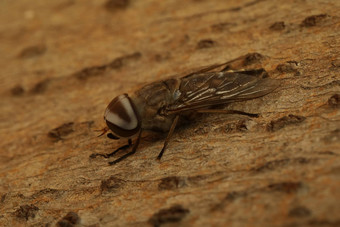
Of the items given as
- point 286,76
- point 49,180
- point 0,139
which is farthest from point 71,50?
point 286,76

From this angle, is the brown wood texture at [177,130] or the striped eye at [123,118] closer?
the brown wood texture at [177,130]

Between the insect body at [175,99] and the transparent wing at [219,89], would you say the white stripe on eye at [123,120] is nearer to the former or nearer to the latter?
the insect body at [175,99]

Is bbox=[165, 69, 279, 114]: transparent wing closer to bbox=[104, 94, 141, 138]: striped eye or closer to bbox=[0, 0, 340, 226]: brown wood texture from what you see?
bbox=[0, 0, 340, 226]: brown wood texture

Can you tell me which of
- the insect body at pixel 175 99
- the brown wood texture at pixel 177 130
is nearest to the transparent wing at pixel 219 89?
the insect body at pixel 175 99

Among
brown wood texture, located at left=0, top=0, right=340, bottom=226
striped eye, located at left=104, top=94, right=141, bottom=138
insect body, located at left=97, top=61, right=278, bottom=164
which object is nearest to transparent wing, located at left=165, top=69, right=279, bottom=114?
insect body, located at left=97, top=61, right=278, bottom=164

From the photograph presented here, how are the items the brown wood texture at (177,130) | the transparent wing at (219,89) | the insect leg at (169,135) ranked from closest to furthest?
the brown wood texture at (177,130), the insect leg at (169,135), the transparent wing at (219,89)

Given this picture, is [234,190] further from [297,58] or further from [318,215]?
[297,58]

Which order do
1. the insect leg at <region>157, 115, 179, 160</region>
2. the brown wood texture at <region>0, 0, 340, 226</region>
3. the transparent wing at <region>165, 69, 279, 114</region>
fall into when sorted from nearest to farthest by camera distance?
the brown wood texture at <region>0, 0, 340, 226</region> → the insect leg at <region>157, 115, 179, 160</region> → the transparent wing at <region>165, 69, 279, 114</region>
